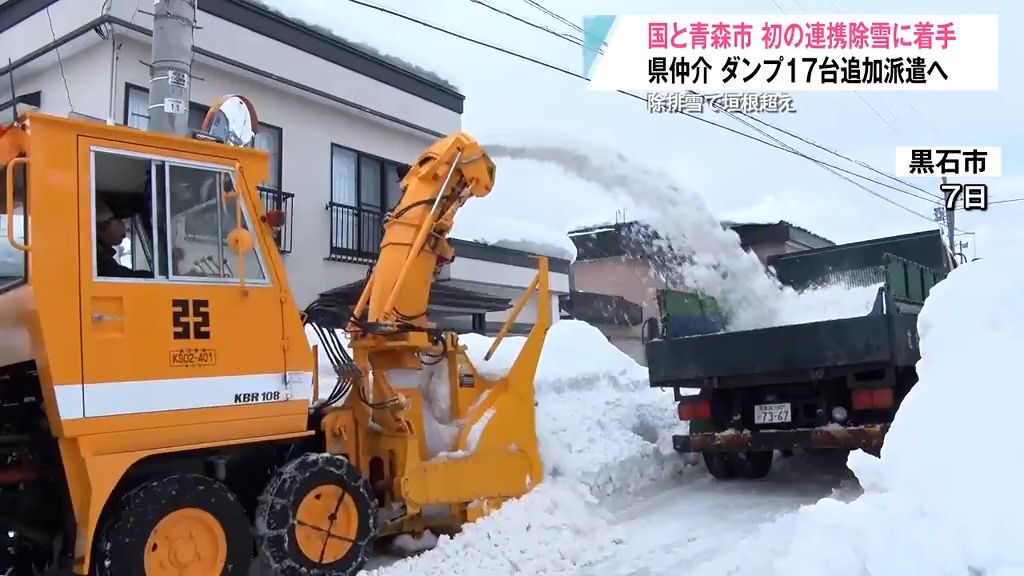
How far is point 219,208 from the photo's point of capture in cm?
497

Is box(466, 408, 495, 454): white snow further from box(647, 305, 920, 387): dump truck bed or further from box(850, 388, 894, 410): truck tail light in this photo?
box(850, 388, 894, 410): truck tail light

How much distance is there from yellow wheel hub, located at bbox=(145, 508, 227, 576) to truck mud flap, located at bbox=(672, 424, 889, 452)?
14.4ft

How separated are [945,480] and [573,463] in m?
3.52

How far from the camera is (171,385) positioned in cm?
465

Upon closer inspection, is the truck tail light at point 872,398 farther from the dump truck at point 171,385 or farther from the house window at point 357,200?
the house window at point 357,200

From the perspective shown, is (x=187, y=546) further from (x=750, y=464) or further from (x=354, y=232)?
(x=354, y=232)

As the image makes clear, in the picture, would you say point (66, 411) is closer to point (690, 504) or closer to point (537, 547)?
point (537, 547)

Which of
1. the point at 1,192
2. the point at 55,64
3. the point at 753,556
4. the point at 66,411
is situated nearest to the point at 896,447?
the point at 753,556

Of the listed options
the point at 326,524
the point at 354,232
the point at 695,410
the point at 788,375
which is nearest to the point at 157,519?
the point at 326,524

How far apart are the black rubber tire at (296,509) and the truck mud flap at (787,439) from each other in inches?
133

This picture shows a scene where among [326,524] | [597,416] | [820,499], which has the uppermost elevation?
[597,416]

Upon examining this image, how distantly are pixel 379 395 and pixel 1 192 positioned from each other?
2642 mm

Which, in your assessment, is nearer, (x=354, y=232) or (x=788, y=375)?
(x=788, y=375)

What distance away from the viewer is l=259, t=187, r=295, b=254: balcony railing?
12.7 m
